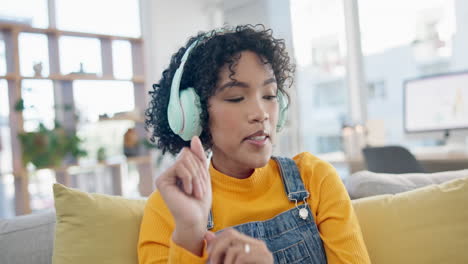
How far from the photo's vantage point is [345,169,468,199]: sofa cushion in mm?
1325

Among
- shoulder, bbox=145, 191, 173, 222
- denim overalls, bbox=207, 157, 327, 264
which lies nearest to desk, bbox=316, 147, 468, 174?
denim overalls, bbox=207, 157, 327, 264

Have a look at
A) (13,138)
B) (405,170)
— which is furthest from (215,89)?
(13,138)

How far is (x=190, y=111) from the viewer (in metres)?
0.98

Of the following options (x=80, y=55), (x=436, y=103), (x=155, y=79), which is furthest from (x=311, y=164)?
(x=155, y=79)

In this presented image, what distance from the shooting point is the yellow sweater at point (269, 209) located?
2.99 ft

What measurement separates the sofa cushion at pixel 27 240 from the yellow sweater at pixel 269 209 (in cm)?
39

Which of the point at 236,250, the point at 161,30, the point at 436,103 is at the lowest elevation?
the point at 236,250

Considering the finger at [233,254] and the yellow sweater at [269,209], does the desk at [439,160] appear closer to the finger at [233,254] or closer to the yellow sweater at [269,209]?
the yellow sweater at [269,209]

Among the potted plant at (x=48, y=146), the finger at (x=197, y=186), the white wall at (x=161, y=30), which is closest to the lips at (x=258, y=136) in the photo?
the finger at (x=197, y=186)

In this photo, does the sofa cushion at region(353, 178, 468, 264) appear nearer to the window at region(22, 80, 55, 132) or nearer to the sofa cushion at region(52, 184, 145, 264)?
the sofa cushion at region(52, 184, 145, 264)

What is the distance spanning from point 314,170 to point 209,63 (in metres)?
0.42

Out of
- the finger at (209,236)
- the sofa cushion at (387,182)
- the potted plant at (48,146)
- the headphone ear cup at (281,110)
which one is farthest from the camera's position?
the potted plant at (48,146)

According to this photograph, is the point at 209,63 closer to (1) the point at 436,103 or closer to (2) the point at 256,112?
(2) the point at 256,112

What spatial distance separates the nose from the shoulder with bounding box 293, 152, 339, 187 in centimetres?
22
